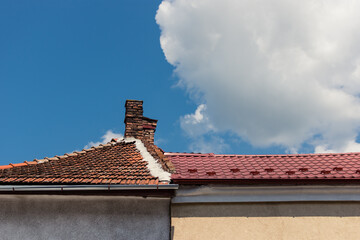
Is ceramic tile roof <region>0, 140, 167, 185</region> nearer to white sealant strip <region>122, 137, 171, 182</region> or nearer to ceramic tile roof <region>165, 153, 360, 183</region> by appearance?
white sealant strip <region>122, 137, 171, 182</region>

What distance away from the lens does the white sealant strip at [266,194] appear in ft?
18.9

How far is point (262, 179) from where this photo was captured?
5.75m

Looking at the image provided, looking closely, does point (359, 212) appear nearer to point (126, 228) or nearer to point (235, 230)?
point (235, 230)

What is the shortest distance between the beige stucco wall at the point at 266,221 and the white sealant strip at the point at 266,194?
0.11m

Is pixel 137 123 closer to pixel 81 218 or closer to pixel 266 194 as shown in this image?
pixel 81 218

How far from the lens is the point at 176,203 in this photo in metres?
5.71

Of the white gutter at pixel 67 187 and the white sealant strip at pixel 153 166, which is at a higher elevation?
the white sealant strip at pixel 153 166

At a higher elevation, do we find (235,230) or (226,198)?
(226,198)

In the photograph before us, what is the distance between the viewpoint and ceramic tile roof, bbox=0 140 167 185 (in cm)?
550

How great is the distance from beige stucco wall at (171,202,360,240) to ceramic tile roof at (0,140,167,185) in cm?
100

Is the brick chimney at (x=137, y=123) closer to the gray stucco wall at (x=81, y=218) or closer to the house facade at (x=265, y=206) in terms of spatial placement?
the house facade at (x=265, y=206)

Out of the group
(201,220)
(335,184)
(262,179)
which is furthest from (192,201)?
(335,184)

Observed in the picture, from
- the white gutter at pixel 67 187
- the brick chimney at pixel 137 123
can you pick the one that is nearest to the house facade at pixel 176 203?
the white gutter at pixel 67 187

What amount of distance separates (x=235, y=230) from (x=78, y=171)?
10.3 feet
